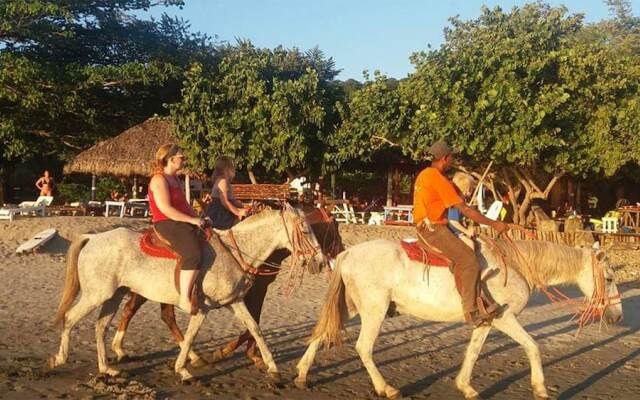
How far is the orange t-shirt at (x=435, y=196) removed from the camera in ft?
20.6

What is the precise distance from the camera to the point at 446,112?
20828 mm

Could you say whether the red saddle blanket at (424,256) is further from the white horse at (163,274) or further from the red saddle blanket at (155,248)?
the red saddle blanket at (155,248)

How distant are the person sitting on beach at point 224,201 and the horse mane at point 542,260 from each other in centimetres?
281

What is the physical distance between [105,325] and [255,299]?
162cm

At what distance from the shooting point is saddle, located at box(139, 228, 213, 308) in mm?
6446

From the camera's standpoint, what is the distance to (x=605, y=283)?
6.78m

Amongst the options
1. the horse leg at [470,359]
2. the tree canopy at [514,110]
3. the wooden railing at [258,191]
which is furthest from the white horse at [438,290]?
the tree canopy at [514,110]

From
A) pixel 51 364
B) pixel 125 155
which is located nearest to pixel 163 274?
pixel 51 364

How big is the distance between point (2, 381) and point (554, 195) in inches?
1191

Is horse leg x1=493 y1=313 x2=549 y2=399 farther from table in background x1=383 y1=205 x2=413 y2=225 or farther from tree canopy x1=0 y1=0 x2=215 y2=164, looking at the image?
tree canopy x1=0 y1=0 x2=215 y2=164

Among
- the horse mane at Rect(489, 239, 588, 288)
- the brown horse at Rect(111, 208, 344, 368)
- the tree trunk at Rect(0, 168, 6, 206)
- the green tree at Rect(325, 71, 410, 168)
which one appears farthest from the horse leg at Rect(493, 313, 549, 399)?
the tree trunk at Rect(0, 168, 6, 206)

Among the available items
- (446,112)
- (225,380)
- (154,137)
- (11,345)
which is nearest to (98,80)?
(154,137)

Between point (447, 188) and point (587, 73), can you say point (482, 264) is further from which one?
point (587, 73)

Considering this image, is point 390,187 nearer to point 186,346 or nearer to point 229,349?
point 229,349
